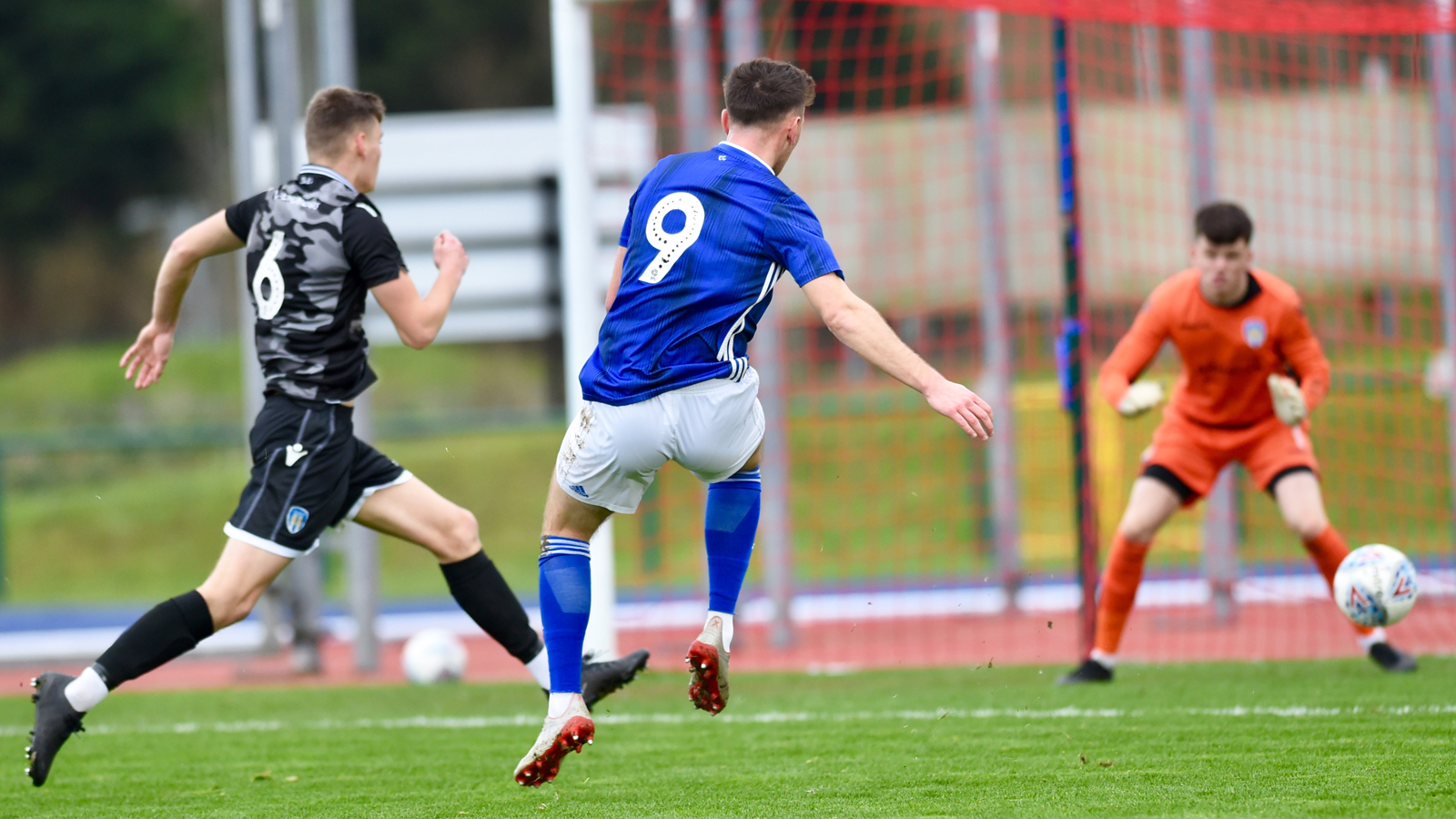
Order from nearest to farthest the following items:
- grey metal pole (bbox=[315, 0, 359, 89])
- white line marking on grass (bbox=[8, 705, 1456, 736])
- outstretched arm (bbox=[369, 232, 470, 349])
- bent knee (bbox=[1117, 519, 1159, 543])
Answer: outstretched arm (bbox=[369, 232, 470, 349]), white line marking on grass (bbox=[8, 705, 1456, 736]), bent knee (bbox=[1117, 519, 1159, 543]), grey metal pole (bbox=[315, 0, 359, 89])

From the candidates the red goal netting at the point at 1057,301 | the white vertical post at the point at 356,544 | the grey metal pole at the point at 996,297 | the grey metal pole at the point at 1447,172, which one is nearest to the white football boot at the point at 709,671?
the red goal netting at the point at 1057,301

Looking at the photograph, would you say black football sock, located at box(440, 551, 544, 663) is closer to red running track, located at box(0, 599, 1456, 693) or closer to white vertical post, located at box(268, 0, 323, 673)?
red running track, located at box(0, 599, 1456, 693)

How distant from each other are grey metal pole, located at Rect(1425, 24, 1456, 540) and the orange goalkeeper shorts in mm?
2823

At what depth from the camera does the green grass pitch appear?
3.97 metres

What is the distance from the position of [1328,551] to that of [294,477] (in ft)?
12.9

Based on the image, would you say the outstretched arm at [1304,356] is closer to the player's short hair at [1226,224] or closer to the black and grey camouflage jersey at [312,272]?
the player's short hair at [1226,224]

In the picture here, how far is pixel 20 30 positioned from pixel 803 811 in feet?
90.0

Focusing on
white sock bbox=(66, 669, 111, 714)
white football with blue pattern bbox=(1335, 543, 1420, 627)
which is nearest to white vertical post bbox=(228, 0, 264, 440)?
white sock bbox=(66, 669, 111, 714)

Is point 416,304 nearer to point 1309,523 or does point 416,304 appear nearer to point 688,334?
point 688,334

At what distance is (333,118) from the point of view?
4.53 m

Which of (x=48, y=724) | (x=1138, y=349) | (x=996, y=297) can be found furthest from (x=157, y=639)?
(x=996, y=297)

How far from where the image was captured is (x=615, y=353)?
3.96 metres

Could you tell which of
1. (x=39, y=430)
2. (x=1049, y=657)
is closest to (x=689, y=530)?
(x=1049, y=657)

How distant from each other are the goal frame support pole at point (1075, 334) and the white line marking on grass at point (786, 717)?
1.12m
